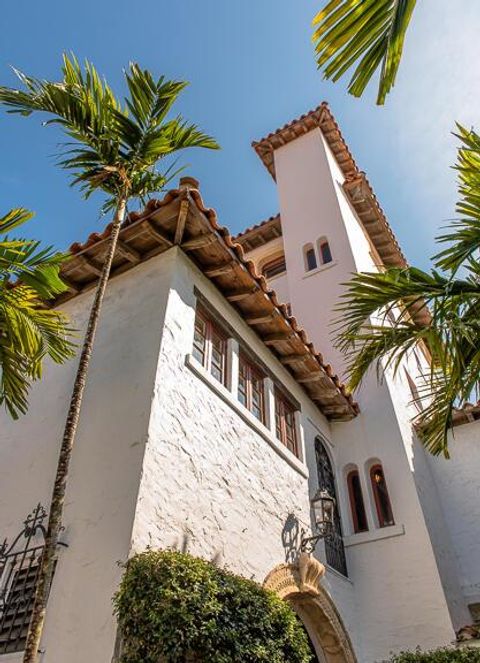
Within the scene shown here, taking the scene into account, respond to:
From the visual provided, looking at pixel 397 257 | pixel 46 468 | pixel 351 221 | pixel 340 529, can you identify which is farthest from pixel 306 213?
pixel 46 468

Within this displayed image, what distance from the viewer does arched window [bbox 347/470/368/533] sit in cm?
966

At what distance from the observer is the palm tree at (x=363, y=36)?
2.19m

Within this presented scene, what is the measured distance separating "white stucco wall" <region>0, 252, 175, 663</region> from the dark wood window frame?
10.4ft

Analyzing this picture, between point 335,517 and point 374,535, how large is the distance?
0.75m

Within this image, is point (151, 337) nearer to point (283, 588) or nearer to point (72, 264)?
point (72, 264)

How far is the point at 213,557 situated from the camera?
5.48 m

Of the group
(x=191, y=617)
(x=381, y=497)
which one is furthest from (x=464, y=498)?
(x=191, y=617)

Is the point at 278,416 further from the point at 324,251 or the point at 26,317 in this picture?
the point at 324,251

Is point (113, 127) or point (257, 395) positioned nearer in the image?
point (113, 127)

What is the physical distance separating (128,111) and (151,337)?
2596 millimetres

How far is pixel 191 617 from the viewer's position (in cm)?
378

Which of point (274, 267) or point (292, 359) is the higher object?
point (274, 267)

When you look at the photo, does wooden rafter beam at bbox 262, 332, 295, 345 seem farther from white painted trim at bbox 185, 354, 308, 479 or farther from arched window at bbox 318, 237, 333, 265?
arched window at bbox 318, 237, 333, 265

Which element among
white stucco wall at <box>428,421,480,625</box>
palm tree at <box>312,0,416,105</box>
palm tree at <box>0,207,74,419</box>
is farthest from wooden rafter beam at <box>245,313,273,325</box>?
palm tree at <box>312,0,416,105</box>
